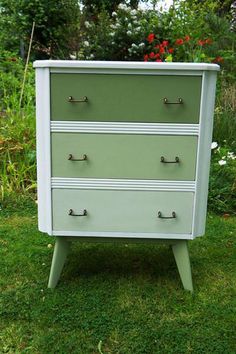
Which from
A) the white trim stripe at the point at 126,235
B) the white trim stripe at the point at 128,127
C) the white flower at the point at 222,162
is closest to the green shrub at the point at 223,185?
the white flower at the point at 222,162

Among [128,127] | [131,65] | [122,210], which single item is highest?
[131,65]

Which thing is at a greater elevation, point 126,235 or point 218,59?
point 218,59

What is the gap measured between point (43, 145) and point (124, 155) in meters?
0.37

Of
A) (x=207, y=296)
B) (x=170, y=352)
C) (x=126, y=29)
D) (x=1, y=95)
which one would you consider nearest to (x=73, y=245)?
(x=207, y=296)

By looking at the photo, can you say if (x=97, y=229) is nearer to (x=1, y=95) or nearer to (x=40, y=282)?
(x=40, y=282)

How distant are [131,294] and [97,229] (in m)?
0.40

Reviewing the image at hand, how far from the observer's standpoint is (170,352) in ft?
5.69

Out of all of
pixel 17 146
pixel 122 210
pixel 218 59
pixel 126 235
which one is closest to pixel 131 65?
pixel 122 210

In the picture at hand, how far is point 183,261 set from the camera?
211cm

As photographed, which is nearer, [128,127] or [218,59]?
[128,127]

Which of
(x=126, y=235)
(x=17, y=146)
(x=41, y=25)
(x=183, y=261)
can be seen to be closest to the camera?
(x=126, y=235)

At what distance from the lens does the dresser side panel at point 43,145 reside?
1855mm

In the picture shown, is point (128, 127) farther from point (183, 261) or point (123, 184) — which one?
point (183, 261)

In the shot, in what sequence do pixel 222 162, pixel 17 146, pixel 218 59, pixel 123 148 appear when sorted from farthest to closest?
1. pixel 218 59
2. pixel 17 146
3. pixel 222 162
4. pixel 123 148
